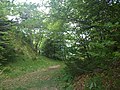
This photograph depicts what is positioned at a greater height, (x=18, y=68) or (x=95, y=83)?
(x=95, y=83)

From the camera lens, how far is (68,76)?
33.5 ft

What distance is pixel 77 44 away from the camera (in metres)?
8.77

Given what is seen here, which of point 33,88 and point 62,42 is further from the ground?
point 62,42

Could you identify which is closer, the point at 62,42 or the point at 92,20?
the point at 92,20

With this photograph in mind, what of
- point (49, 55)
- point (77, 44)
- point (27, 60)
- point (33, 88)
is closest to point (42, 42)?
point (49, 55)

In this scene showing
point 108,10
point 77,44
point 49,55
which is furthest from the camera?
point 49,55

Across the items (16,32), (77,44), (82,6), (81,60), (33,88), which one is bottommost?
(33,88)

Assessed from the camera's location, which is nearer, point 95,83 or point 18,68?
point 95,83

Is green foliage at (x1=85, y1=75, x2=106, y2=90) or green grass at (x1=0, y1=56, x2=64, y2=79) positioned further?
green grass at (x1=0, y1=56, x2=64, y2=79)

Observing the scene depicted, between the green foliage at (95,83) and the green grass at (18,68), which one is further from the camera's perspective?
the green grass at (18,68)

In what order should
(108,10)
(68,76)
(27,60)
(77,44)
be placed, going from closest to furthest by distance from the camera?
1. (108,10)
2. (77,44)
3. (68,76)
4. (27,60)

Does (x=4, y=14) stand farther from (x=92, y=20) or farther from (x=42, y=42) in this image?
(x=42, y=42)

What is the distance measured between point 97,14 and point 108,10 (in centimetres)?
40

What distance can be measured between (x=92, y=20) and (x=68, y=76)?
3.59 m
